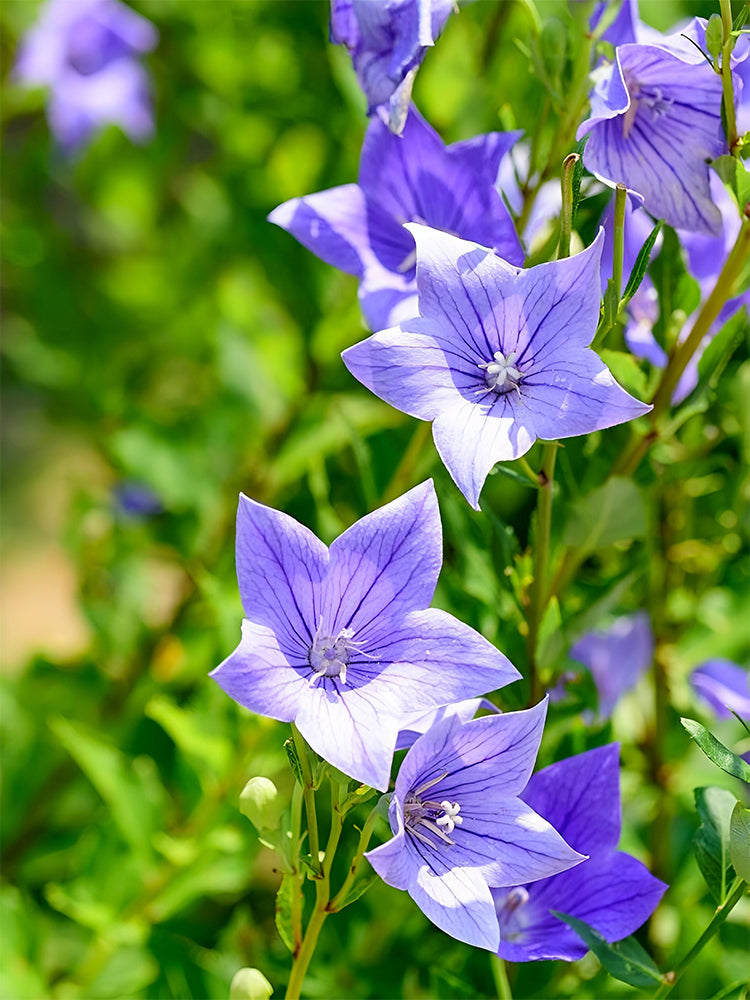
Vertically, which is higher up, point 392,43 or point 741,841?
point 392,43

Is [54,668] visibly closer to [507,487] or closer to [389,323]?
[507,487]

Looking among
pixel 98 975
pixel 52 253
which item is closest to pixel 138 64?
pixel 52 253

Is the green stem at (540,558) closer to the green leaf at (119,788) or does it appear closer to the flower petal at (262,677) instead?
the flower petal at (262,677)

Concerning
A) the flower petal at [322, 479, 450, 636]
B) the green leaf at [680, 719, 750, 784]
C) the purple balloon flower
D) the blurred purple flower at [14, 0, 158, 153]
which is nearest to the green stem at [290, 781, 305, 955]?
the flower petal at [322, 479, 450, 636]

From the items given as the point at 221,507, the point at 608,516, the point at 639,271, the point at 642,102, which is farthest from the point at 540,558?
the point at 221,507

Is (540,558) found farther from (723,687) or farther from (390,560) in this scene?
(723,687)

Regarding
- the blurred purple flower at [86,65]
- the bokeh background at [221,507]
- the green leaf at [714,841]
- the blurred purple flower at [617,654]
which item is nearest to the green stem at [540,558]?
the bokeh background at [221,507]
